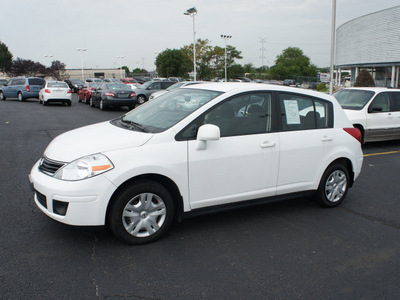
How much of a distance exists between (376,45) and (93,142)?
147 ft

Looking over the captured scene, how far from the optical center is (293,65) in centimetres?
12531

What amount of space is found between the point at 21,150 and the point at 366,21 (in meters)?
45.3

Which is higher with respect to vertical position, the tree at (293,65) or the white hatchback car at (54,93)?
the tree at (293,65)

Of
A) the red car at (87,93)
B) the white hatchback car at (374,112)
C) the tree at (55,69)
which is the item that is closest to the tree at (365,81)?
the red car at (87,93)

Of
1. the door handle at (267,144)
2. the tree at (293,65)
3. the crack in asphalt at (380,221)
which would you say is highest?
the tree at (293,65)

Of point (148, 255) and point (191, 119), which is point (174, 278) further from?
point (191, 119)

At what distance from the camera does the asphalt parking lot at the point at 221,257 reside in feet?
10.3

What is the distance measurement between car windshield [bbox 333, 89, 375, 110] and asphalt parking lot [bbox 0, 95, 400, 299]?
5.39 metres

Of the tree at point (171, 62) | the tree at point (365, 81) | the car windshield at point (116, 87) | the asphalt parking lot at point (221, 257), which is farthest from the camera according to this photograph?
the tree at point (171, 62)

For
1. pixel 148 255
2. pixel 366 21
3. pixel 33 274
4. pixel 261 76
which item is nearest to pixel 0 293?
pixel 33 274

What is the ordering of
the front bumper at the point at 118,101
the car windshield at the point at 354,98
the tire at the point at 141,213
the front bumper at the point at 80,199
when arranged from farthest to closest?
the front bumper at the point at 118,101
the car windshield at the point at 354,98
the tire at the point at 141,213
the front bumper at the point at 80,199

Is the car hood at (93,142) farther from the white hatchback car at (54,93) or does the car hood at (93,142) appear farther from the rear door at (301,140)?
the white hatchback car at (54,93)

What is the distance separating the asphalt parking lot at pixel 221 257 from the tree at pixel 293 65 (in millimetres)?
97928

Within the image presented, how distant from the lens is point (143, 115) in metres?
4.80
